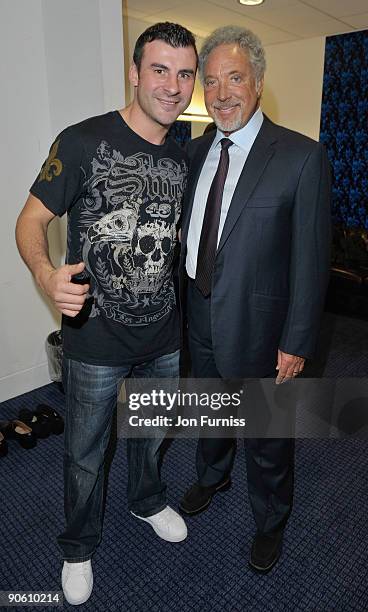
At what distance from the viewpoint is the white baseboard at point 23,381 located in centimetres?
311

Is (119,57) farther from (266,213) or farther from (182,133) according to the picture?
(182,133)

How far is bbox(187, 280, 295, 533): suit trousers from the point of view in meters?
1.77

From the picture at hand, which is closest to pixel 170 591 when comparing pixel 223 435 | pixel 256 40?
pixel 223 435

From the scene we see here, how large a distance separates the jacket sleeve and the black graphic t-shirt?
16.5 inches

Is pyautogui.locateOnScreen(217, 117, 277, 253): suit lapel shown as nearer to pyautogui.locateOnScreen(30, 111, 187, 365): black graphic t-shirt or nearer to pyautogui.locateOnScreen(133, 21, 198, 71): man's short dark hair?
pyautogui.locateOnScreen(30, 111, 187, 365): black graphic t-shirt

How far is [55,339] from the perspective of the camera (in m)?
3.11

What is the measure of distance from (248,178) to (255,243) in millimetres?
219

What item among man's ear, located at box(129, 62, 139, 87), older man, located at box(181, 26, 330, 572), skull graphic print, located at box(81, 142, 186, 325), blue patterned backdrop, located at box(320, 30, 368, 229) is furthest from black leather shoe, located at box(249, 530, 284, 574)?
blue patterned backdrop, located at box(320, 30, 368, 229)

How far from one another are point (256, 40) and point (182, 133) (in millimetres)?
4313

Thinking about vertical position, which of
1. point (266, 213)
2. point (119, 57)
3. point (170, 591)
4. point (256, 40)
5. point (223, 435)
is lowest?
point (170, 591)

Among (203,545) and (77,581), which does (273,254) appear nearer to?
(203,545)

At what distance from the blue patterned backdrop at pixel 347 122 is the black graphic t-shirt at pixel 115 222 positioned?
159 inches

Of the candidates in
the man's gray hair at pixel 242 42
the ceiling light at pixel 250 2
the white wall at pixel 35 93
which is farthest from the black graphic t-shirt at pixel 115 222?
the ceiling light at pixel 250 2

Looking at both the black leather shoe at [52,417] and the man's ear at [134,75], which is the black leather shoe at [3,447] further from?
the man's ear at [134,75]
